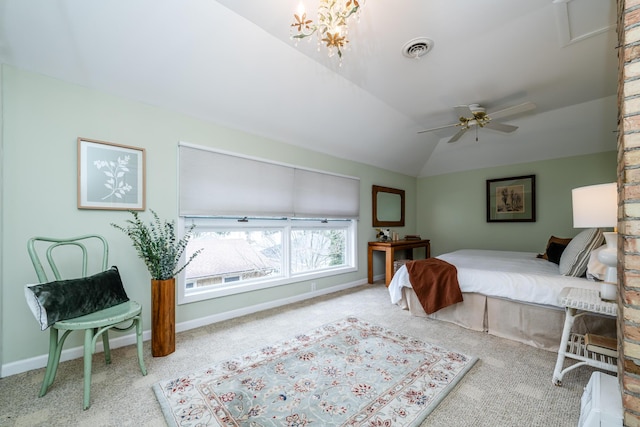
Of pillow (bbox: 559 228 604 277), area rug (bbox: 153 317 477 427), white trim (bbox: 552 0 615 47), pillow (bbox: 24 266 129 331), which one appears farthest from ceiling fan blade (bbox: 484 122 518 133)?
pillow (bbox: 24 266 129 331)

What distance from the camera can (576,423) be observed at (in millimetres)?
1391

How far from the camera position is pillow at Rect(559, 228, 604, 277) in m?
2.28

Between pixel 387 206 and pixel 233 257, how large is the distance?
3240 millimetres

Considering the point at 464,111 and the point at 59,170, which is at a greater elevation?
the point at 464,111

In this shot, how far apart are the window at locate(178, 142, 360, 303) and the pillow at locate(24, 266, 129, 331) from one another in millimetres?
755

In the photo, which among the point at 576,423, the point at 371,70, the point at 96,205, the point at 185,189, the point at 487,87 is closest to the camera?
→ the point at 576,423

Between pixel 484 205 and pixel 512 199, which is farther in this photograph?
pixel 484 205

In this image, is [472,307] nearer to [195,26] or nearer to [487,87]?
[487,87]

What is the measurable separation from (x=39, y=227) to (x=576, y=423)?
370 cm

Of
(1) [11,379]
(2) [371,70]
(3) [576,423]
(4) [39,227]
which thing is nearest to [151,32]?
(4) [39,227]

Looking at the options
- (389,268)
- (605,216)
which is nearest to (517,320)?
(605,216)

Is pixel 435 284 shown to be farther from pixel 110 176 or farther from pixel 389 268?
pixel 110 176

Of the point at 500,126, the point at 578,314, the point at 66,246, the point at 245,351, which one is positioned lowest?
the point at 245,351

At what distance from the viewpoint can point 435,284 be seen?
281cm
